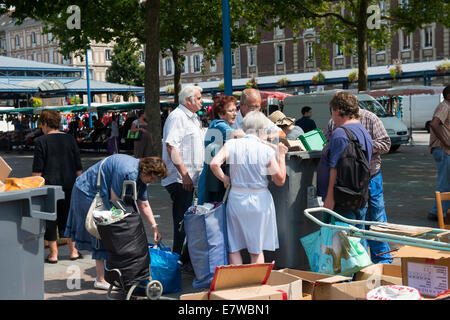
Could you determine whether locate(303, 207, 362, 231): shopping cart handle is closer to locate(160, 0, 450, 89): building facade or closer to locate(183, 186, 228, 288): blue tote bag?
locate(183, 186, 228, 288): blue tote bag

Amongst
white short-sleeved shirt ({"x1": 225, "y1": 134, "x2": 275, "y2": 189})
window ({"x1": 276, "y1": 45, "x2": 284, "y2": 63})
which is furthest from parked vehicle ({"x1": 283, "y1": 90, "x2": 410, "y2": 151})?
window ({"x1": 276, "y1": 45, "x2": 284, "y2": 63})

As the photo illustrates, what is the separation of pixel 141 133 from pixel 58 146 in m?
5.25

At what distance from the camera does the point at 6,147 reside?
29.6 meters

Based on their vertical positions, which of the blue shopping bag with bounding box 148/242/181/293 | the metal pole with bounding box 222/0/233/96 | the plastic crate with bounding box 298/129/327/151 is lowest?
the blue shopping bag with bounding box 148/242/181/293

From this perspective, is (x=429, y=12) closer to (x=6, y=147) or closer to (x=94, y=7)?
(x=94, y=7)

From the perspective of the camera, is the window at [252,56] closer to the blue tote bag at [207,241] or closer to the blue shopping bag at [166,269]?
the blue shopping bag at [166,269]

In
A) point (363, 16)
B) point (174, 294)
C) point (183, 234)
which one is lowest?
point (174, 294)

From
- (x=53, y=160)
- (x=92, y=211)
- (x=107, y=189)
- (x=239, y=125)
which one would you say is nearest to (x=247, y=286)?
(x=92, y=211)

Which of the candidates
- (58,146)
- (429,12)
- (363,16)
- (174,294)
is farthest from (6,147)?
(174,294)

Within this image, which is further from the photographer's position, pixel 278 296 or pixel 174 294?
pixel 174 294

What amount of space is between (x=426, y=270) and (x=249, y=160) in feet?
5.27

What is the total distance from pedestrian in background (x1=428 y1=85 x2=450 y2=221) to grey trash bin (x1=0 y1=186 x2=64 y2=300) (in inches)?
212

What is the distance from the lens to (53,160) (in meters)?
6.75

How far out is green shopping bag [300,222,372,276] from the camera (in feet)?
14.5
